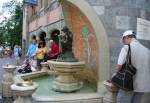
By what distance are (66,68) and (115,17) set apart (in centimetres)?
168

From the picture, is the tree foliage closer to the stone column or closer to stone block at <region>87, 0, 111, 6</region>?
the stone column

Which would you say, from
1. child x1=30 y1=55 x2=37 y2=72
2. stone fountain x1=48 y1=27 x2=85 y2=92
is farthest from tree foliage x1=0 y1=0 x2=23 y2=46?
stone fountain x1=48 y1=27 x2=85 y2=92

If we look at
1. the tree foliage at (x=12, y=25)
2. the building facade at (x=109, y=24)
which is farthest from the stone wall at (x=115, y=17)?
the tree foliage at (x=12, y=25)

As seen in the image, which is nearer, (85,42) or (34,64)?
(85,42)

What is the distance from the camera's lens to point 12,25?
54.6m

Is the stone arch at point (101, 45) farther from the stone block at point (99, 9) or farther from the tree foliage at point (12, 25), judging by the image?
the tree foliage at point (12, 25)

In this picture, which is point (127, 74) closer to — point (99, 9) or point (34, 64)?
point (99, 9)

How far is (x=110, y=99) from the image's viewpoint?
655 centimetres

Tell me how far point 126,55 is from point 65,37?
3.33 m

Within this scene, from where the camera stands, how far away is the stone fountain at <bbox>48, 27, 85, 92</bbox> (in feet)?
26.2

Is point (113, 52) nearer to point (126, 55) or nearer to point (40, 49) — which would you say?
point (126, 55)

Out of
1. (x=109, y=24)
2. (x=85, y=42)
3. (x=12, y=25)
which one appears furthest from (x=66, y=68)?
(x=12, y=25)

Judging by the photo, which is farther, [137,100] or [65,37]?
[65,37]

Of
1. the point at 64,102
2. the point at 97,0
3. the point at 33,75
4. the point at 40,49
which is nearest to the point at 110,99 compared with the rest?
the point at 64,102
